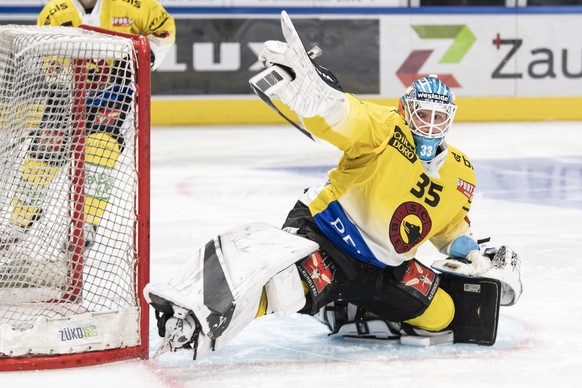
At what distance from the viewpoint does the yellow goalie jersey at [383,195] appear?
111 inches

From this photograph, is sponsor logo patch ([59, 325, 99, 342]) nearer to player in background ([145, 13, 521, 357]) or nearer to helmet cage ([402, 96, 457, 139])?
player in background ([145, 13, 521, 357])

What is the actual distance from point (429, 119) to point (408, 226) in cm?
28

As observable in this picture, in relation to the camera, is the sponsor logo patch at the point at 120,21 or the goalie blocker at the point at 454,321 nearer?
the goalie blocker at the point at 454,321

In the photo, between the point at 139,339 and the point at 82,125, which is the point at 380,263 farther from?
the point at 82,125

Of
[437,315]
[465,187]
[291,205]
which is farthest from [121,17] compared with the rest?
[437,315]

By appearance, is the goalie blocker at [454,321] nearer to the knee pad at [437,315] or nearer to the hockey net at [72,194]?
the knee pad at [437,315]

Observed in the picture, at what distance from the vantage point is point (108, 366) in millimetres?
2762

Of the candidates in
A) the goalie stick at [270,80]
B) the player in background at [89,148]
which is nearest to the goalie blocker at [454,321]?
the player in background at [89,148]

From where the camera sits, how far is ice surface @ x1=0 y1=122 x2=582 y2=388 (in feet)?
8.91

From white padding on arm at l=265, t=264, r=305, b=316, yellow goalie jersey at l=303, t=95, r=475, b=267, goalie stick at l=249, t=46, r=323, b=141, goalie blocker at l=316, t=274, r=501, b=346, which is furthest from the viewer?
goalie blocker at l=316, t=274, r=501, b=346

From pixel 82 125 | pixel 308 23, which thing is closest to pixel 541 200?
pixel 82 125

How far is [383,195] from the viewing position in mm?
2879

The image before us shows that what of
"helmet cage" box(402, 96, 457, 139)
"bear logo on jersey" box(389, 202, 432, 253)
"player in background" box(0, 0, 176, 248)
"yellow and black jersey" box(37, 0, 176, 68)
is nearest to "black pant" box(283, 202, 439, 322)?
"bear logo on jersey" box(389, 202, 432, 253)

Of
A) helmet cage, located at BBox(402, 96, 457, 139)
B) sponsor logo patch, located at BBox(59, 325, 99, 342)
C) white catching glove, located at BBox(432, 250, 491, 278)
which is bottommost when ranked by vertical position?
sponsor logo patch, located at BBox(59, 325, 99, 342)
